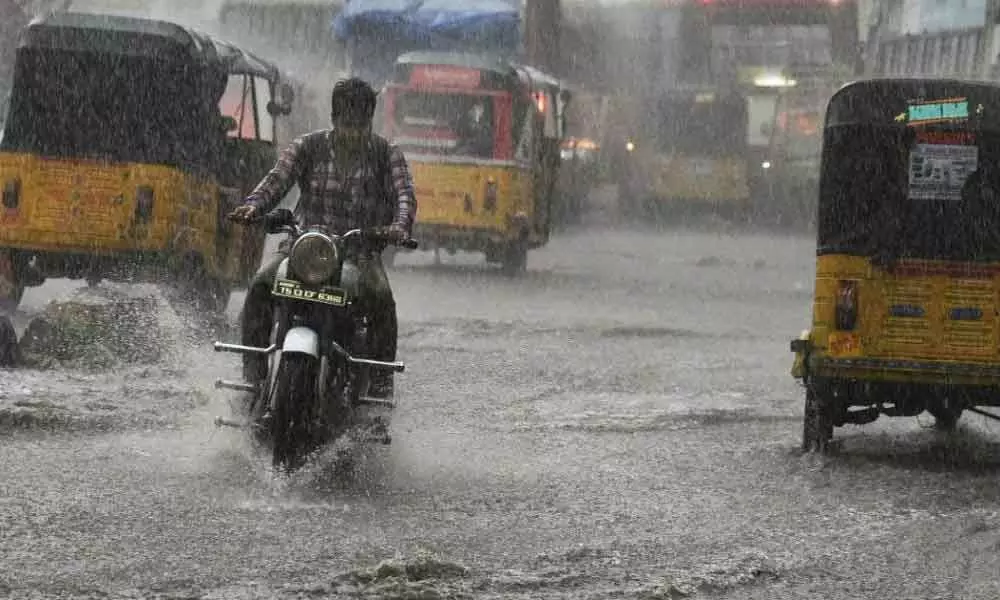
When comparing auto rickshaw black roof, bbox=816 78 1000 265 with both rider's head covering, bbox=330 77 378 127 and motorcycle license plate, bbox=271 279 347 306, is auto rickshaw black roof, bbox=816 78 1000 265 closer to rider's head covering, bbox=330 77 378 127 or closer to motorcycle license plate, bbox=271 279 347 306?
rider's head covering, bbox=330 77 378 127

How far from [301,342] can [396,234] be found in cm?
83

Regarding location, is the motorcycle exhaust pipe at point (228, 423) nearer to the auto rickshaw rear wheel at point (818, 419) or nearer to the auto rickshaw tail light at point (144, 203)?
the auto rickshaw rear wheel at point (818, 419)

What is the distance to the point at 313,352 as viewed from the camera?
24.6ft

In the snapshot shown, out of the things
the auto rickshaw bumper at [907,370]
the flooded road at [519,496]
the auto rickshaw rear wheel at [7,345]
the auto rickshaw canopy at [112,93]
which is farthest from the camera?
the auto rickshaw canopy at [112,93]

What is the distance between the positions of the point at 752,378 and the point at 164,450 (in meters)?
5.37

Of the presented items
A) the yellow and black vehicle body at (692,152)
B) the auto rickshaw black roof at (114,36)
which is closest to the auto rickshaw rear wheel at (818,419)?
the auto rickshaw black roof at (114,36)

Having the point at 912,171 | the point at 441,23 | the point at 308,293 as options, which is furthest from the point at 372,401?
the point at 441,23

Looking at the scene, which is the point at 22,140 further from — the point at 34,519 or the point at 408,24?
the point at 408,24

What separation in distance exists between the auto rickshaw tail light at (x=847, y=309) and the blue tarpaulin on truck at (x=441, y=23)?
20.1 m

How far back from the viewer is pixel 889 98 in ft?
31.2

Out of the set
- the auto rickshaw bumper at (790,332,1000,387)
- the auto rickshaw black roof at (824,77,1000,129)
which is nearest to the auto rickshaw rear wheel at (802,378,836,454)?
the auto rickshaw bumper at (790,332,1000,387)

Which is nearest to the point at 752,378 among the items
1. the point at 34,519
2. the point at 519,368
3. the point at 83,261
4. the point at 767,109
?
the point at 519,368

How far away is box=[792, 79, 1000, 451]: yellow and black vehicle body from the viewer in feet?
30.6

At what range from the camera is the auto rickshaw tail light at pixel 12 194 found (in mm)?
13477
